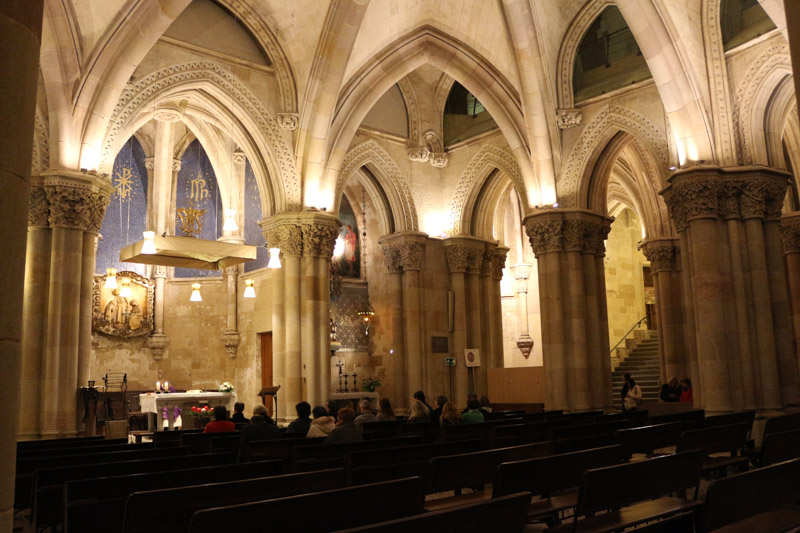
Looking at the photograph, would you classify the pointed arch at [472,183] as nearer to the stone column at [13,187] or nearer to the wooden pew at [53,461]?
the wooden pew at [53,461]

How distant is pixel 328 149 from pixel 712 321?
351 inches

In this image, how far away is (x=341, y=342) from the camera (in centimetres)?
2145

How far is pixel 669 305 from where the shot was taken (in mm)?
20844

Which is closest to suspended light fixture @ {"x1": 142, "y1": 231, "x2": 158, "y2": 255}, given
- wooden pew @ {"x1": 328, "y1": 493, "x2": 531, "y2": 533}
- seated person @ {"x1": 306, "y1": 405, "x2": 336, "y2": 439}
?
seated person @ {"x1": 306, "y1": 405, "x2": 336, "y2": 439}

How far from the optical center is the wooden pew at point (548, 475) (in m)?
4.04

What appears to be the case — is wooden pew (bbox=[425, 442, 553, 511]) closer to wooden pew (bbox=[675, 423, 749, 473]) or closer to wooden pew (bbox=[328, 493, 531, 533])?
wooden pew (bbox=[675, 423, 749, 473])

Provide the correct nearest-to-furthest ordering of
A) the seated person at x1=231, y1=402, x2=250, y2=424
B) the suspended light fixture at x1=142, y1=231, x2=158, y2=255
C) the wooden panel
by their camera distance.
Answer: the seated person at x1=231, y1=402, x2=250, y2=424
the suspended light fixture at x1=142, y1=231, x2=158, y2=255
the wooden panel

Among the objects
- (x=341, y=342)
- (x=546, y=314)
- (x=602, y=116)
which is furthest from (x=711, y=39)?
(x=341, y=342)

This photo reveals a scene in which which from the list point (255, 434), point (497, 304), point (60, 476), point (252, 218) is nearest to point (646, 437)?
point (255, 434)

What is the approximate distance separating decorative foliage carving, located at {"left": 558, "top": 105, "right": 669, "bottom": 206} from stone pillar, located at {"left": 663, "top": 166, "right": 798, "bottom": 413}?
2.93 meters

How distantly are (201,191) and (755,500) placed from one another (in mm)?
20489

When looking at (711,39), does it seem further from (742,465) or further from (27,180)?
(27,180)

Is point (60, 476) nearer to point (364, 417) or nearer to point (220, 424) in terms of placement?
point (220, 424)

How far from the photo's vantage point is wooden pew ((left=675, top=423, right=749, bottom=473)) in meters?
5.77
